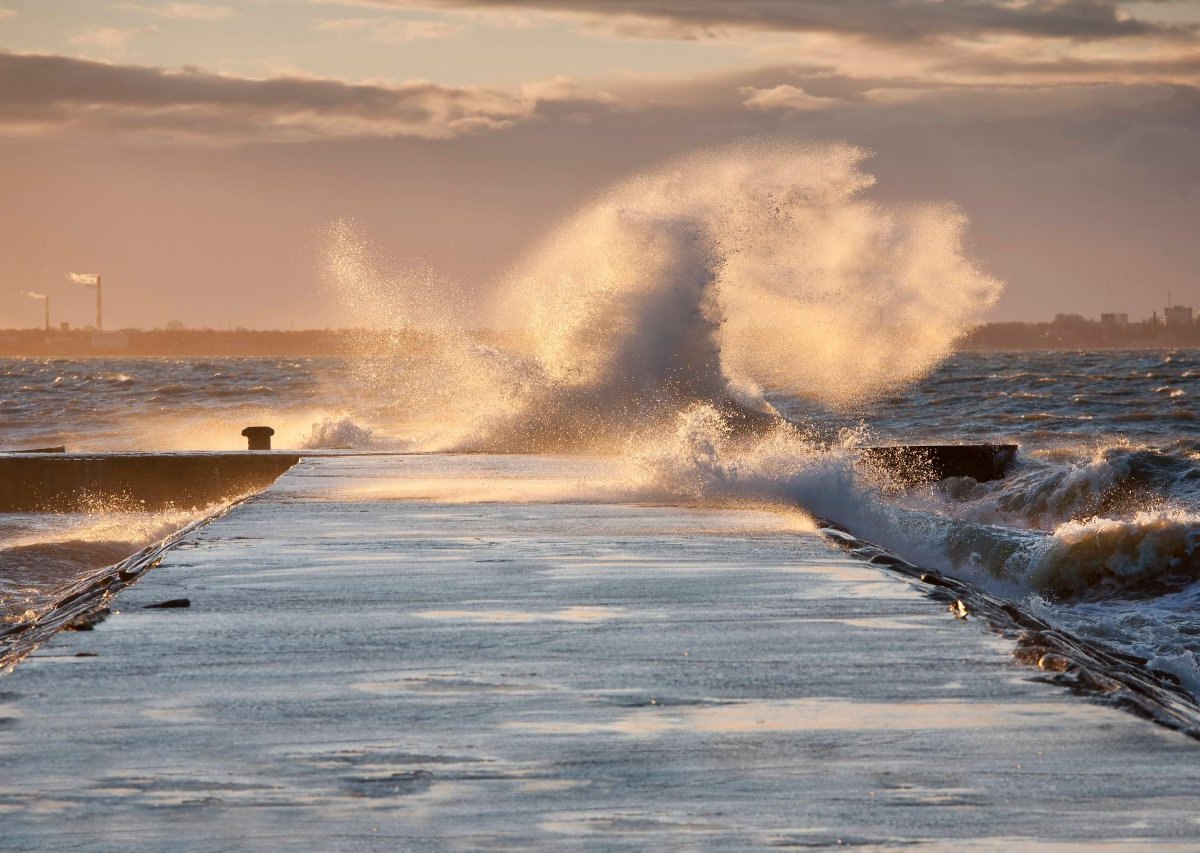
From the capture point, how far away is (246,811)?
9.54 ft

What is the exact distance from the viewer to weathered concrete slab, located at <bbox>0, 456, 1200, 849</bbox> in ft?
9.31

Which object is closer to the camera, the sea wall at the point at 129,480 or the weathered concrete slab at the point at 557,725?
the weathered concrete slab at the point at 557,725

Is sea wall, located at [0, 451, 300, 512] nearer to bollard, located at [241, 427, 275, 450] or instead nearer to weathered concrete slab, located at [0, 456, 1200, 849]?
bollard, located at [241, 427, 275, 450]

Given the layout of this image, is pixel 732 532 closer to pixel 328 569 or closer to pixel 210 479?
pixel 328 569

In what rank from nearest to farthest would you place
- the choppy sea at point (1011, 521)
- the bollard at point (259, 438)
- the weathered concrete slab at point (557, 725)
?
the weathered concrete slab at point (557, 725) < the choppy sea at point (1011, 521) < the bollard at point (259, 438)

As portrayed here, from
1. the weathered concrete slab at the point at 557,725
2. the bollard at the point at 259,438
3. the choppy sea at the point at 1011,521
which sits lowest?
the choppy sea at the point at 1011,521

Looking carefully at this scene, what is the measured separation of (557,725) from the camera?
3.57 m

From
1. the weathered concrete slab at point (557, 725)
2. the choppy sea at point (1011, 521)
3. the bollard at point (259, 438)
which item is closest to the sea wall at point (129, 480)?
the choppy sea at point (1011, 521)

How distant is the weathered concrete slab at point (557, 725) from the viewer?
284cm

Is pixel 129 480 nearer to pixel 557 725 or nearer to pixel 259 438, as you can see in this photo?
pixel 259 438

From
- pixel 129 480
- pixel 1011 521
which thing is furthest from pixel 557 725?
pixel 1011 521

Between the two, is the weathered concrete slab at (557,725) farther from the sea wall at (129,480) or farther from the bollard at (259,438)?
the bollard at (259,438)

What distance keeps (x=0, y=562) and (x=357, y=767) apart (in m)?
9.50

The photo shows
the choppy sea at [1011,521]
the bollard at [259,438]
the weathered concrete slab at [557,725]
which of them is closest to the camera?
the weathered concrete slab at [557,725]
